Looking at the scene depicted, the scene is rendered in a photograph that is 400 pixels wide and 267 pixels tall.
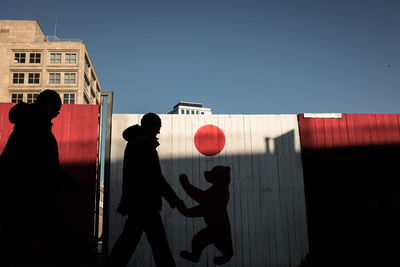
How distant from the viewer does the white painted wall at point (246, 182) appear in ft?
18.1

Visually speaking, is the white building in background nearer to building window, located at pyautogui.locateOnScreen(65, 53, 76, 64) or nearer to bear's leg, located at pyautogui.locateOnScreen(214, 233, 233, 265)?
building window, located at pyautogui.locateOnScreen(65, 53, 76, 64)

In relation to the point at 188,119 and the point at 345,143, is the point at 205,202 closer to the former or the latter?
the point at 188,119

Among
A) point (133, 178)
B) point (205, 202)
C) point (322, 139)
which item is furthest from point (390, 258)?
point (133, 178)

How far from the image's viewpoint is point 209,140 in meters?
5.93

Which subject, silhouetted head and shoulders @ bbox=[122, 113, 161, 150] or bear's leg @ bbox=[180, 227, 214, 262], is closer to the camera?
silhouetted head and shoulders @ bbox=[122, 113, 161, 150]

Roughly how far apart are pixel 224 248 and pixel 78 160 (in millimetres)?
2967

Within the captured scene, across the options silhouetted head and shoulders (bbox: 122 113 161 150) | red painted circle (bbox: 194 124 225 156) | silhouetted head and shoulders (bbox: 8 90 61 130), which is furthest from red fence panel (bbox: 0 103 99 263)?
silhouetted head and shoulders (bbox: 8 90 61 130)

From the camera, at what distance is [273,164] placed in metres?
6.00

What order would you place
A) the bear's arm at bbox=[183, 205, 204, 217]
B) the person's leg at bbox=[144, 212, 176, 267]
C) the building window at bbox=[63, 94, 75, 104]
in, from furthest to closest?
1. the building window at bbox=[63, 94, 75, 104]
2. the bear's arm at bbox=[183, 205, 204, 217]
3. the person's leg at bbox=[144, 212, 176, 267]

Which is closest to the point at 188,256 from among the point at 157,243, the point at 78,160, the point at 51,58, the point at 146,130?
the point at 78,160

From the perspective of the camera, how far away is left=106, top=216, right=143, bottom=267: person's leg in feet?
9.01

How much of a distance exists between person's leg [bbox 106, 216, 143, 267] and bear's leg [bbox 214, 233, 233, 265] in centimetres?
301

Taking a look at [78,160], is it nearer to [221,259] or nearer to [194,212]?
[194,212]

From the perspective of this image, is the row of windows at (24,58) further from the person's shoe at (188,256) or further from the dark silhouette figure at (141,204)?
the dark silhouette figure at (141,204)
